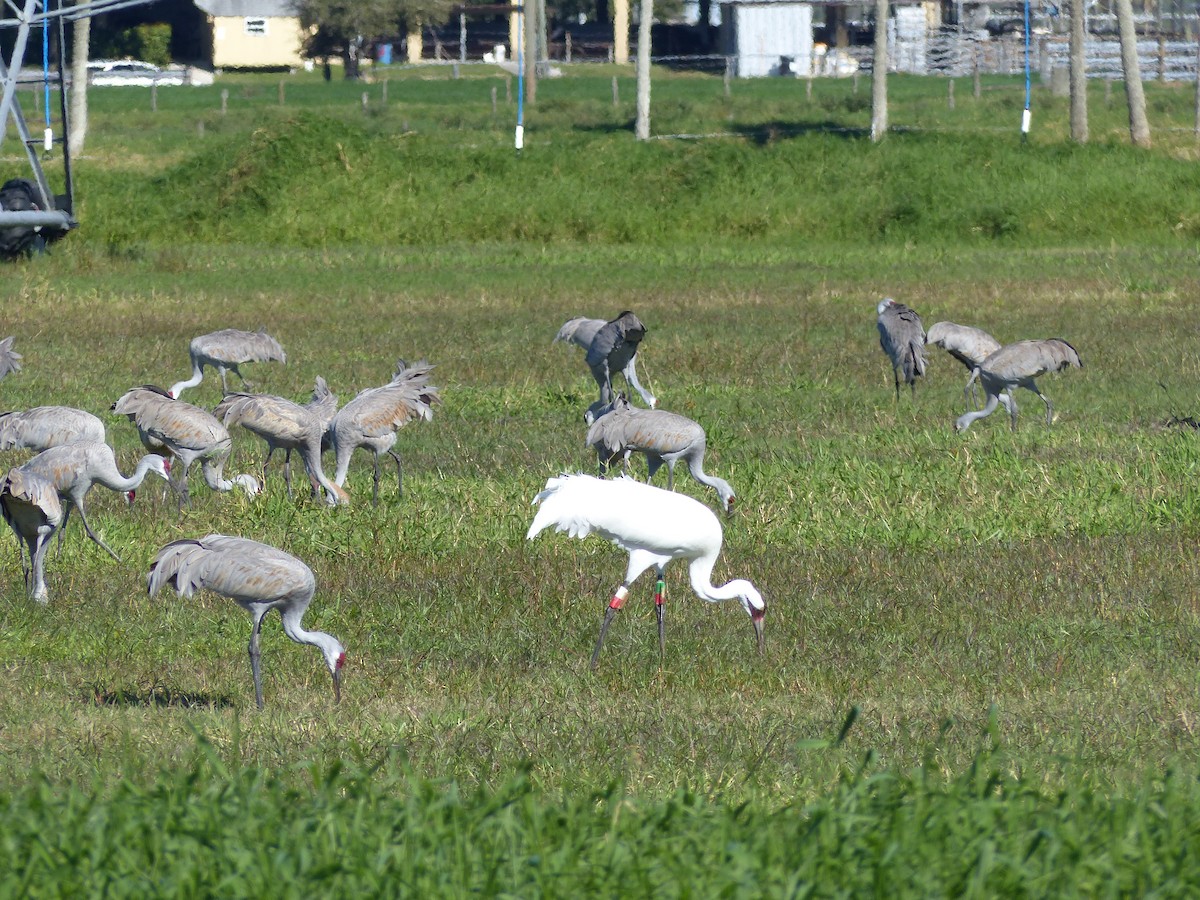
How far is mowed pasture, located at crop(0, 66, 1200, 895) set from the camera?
450 cm

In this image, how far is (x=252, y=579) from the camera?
746cm

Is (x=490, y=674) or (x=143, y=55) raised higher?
(x=143, y=55)

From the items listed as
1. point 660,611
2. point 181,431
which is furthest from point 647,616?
point 181,431

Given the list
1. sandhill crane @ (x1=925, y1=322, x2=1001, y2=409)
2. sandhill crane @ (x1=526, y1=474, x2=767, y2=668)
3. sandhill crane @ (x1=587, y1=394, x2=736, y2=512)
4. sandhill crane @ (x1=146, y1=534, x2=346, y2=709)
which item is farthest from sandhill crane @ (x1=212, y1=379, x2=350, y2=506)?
sandhill crane @ (x1=925, y1=322, x2=1001, y2=409)

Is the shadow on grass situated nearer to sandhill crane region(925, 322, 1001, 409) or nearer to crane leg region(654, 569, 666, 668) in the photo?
crane leg region(654, 569, 666, 668)

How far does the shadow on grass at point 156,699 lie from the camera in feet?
25.0

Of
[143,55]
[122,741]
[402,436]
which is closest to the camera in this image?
[122,741]

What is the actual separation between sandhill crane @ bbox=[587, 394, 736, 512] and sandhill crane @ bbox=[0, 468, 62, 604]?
3.65m

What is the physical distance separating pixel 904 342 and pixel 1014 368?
1644mm

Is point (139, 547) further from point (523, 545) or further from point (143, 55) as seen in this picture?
point (143, 55)

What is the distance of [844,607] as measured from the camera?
9.18 meters

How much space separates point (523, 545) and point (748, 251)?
20158mm

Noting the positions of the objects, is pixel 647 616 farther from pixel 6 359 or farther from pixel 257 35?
pixel 257 35

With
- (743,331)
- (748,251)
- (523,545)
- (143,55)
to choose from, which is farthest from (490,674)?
(143,55)
